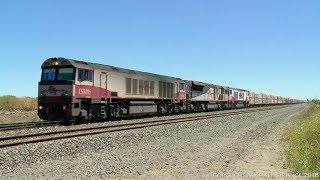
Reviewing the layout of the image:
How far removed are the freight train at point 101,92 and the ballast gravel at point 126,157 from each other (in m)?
6.23

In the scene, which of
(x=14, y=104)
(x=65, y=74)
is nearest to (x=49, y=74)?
(x=65, y=74)

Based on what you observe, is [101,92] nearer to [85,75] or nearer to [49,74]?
[85,75]

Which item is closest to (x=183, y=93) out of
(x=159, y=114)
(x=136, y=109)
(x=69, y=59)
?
(x=159, y=114)

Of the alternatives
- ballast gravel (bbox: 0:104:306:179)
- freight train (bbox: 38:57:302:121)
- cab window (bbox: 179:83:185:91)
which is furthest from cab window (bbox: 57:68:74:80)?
cab window (bbox: 179:83:185:91)

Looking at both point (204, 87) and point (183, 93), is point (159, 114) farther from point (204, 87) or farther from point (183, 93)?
point (204, 87)

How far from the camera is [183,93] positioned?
38.7 metres

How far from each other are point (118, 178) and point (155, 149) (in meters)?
4.46

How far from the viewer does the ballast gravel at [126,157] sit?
883cm

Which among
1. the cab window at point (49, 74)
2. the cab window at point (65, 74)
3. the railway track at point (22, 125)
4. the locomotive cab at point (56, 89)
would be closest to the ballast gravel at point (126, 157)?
the railway track at point (22, 125)

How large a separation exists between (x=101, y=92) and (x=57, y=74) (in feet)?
9.94

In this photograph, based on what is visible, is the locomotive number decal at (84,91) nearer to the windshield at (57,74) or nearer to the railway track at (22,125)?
the windshield at (57,74)

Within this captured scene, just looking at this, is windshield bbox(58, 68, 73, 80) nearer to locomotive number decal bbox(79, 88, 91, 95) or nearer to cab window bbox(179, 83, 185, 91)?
locomotive number decal bbox(79, 88, 91, 95)

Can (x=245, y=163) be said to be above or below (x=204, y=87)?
below

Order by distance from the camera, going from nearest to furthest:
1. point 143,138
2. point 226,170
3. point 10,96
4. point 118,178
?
point 118,178 → point 226,170 → point 143,138 → point 10,96
